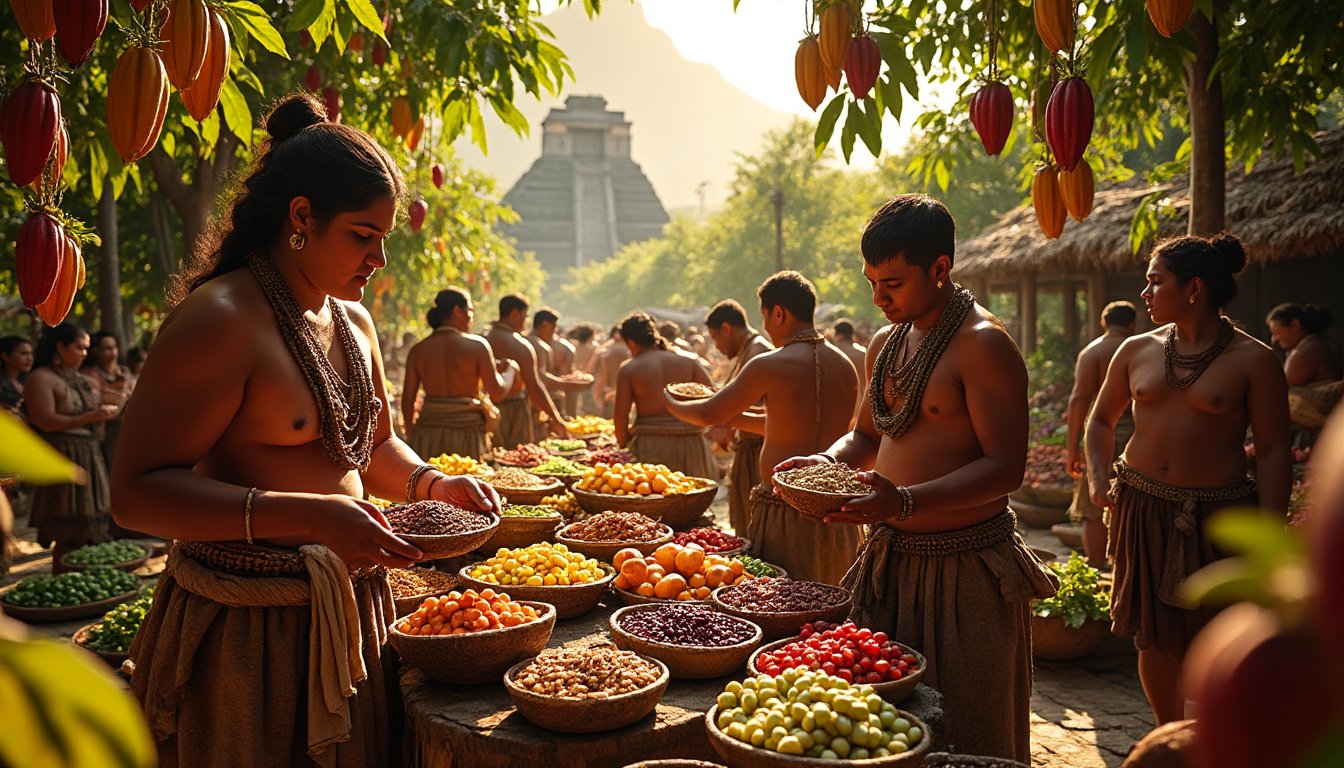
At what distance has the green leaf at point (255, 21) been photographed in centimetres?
247

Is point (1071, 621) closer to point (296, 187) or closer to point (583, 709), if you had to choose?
point (583, 709)

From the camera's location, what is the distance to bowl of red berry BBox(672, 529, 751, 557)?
419cm

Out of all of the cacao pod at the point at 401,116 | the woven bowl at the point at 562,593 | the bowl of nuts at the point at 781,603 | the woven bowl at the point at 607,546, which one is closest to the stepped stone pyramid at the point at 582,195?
the cacao pod at the point at 401,116

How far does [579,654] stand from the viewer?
2.63 m

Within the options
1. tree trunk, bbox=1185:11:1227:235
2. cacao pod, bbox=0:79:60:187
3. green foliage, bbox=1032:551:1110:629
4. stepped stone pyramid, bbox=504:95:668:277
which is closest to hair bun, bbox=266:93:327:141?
cacao pod, bbox=0:79:60:187

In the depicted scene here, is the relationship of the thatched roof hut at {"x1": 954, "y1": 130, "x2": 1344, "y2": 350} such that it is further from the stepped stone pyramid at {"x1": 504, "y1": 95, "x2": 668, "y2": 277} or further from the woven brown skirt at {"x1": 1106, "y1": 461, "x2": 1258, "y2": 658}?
the stepped stone pyramid at {"x1": 504, "y1": 95, "x2": 668, "y2": 277}

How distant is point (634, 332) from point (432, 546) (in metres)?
5.06

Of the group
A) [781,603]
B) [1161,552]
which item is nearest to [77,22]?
[781,603]

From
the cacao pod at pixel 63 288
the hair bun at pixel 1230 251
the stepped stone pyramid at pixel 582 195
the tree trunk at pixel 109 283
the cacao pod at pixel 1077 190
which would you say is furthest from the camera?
the stepped stone pyramid at pixel 582 195

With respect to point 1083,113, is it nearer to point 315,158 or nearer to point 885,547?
point 885,547

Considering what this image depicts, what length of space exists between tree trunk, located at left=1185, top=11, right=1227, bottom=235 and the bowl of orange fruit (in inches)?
125

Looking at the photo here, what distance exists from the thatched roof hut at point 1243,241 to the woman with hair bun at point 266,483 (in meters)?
4.79

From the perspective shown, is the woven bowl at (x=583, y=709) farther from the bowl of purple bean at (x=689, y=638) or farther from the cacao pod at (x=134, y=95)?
the cacao pod at (x=134, y=95)

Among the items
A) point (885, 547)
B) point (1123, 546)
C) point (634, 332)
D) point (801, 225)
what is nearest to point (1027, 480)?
point (634, 332)
